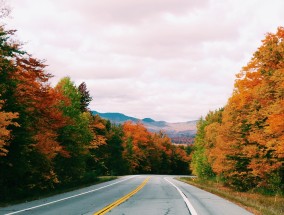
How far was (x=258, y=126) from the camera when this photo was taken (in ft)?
90.4

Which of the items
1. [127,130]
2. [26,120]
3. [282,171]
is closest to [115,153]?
Result: [127,130]

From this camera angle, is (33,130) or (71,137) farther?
(71,137)

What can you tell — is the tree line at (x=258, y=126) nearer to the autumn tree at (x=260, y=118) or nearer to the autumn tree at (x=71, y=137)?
the autumn tree at (x=260, y=118)

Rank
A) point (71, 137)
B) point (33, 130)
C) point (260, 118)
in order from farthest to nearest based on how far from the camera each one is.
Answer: point (71, 137)
point (260, 118)
point (33, 130)

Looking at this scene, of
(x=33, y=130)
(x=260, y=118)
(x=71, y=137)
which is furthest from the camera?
(x=71, y=137)

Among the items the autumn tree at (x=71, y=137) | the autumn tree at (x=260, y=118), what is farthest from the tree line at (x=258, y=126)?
the autumn tree at (x=71, y=137)

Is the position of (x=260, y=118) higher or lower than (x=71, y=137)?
higher

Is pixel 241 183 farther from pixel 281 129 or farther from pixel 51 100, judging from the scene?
pixel 51 100

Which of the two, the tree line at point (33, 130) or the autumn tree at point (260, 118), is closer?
the tree line at point (33, 130)

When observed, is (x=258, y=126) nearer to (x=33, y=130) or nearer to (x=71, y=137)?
(x=71, y=137)

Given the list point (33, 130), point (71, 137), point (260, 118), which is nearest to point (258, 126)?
point (260, 118)

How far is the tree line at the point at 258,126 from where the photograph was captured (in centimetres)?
2098

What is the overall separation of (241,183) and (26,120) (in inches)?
822

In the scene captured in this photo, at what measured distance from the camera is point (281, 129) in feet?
65.0
